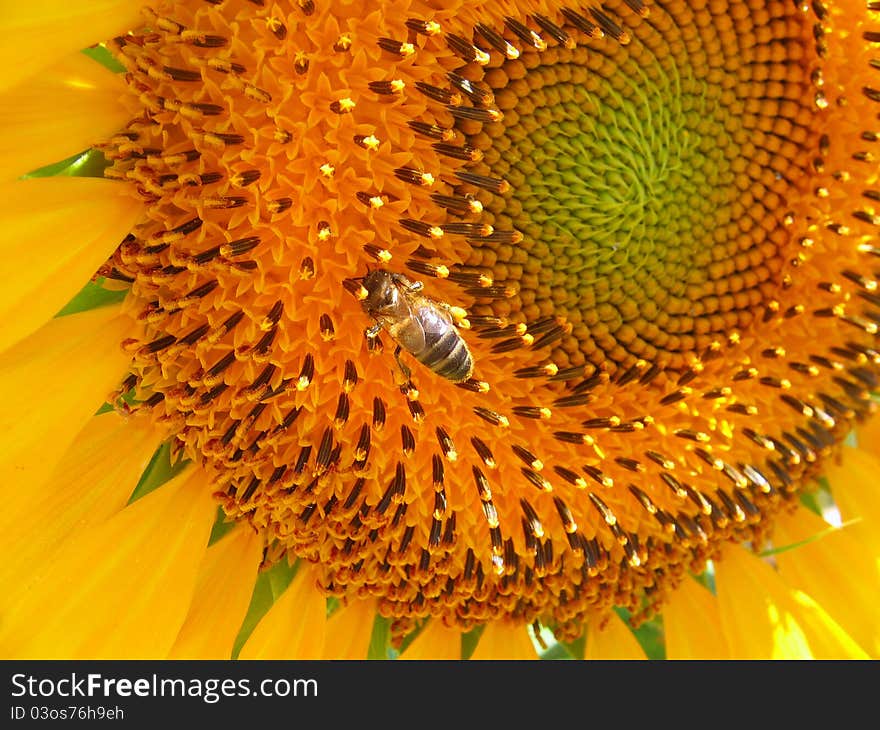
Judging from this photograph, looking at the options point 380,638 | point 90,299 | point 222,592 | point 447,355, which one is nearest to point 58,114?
point 90,299

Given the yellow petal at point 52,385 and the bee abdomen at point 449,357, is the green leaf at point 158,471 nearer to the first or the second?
the yellow petal at point 52,385

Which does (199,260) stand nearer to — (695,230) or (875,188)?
(695,230)

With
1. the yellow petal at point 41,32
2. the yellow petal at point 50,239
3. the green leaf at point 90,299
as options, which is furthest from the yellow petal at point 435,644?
the yellow petal at point 41,32

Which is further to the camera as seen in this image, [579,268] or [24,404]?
[579,268]

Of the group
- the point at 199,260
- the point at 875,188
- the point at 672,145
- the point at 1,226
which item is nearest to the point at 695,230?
the point at 672,145

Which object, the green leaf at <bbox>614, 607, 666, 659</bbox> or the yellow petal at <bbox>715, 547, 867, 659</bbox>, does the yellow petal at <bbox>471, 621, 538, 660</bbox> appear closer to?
the green leaf at <bbox>614, 607, 666, 659</bbox>

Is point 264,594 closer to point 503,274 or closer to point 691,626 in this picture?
point 503,274

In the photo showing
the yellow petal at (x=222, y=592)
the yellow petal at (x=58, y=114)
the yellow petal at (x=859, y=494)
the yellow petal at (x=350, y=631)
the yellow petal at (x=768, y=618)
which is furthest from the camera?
the yellow petal at (x=859, y=494)

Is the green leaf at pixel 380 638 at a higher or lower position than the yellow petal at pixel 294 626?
lower
